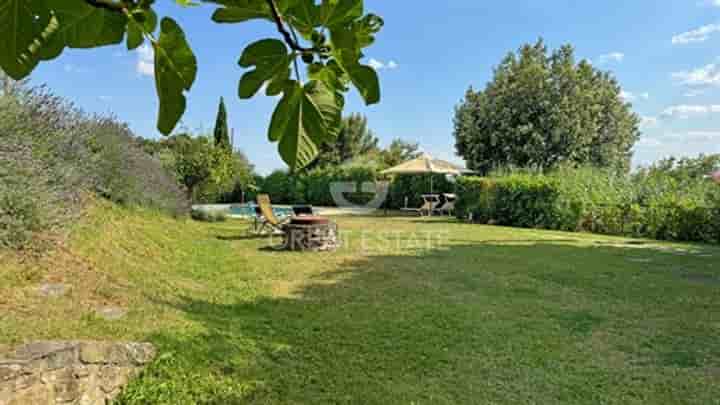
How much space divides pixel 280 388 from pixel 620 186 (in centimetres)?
1195

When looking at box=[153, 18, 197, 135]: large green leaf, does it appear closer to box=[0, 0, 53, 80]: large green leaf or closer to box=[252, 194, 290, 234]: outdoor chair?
box=[0, 0, 53, 80]: large green leaf

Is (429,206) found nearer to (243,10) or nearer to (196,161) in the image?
(196,161)

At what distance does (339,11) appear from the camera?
521 millimetres

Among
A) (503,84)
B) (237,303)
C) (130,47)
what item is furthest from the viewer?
(503,84)

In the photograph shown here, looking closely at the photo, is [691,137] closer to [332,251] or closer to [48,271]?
[332,251]

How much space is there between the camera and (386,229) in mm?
11164

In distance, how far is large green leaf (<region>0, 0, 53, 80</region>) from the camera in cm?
43

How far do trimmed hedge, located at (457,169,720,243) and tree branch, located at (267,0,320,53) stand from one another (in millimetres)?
12339

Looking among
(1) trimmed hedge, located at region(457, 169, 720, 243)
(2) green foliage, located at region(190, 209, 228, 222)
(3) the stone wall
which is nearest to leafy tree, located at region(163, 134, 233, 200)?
(2) green foliage, located at region(190, 209, 228, 222)

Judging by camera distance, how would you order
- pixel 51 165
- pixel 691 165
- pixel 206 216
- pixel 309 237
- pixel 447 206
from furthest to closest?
pixel 691 165 → pixel 447 206 → pixel 206 216 → pixel 309 237 → pixel 51 165

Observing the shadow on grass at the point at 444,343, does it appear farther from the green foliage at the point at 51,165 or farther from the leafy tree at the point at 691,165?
the leafy tree at the point at 691,165

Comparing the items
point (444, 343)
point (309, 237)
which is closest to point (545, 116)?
point (309, 237)

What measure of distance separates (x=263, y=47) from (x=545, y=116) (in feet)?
70.2

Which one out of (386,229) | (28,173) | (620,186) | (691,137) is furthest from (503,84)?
(28,173)
